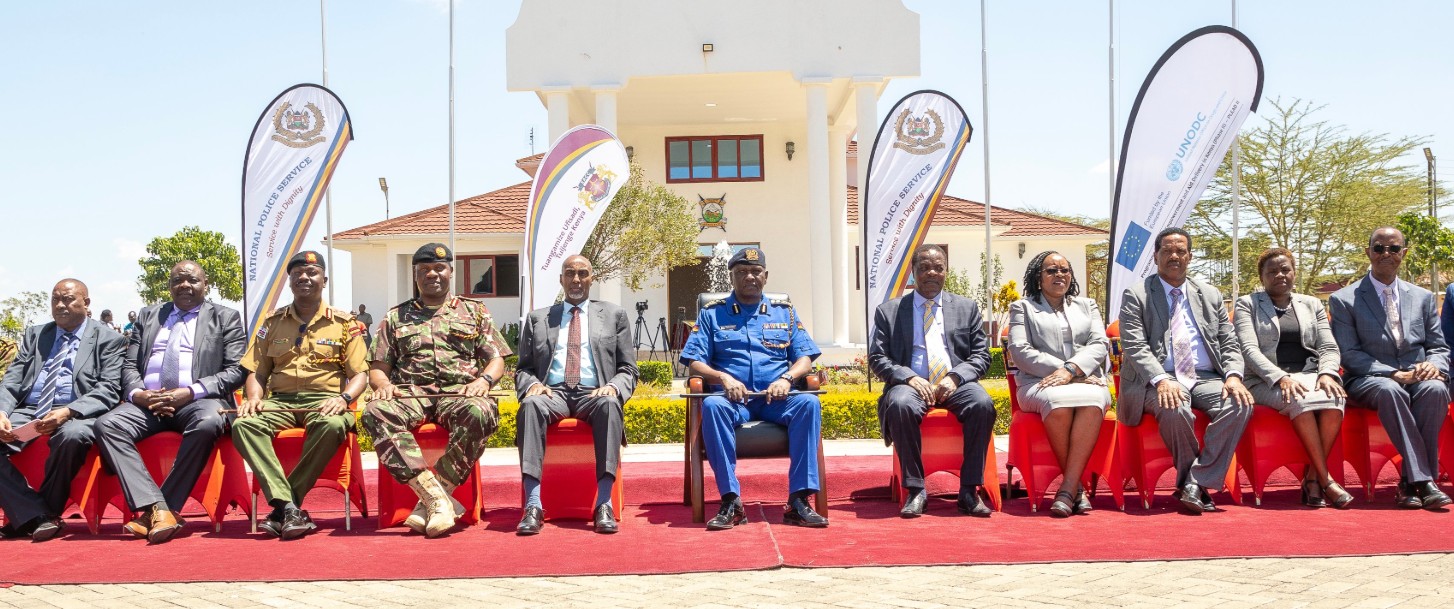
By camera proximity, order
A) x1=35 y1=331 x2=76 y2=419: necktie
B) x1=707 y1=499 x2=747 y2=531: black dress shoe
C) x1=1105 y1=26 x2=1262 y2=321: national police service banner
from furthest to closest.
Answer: x1=1105 y1=26 x2=1262 y2=321: national police service banner
x1=35 y1=331 x2=76 y2=419: necktie
x1=707 y1=499 x2=747 y2=531: black dress shoe

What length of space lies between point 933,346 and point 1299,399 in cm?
196

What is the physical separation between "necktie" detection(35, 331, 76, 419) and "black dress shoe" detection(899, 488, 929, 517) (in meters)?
4.64

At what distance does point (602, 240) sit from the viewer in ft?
63.1

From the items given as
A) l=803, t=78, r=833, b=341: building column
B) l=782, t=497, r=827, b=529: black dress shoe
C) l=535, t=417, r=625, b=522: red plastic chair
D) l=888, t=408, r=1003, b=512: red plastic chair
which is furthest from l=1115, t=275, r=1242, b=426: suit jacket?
l=803, t=78, r=833, b=341: building column

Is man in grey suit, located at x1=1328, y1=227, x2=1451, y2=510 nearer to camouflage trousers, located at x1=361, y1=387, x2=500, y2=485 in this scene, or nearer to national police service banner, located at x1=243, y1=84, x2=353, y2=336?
camouflage trousers, located at x1=361, y1=387, x2=500, y2=485

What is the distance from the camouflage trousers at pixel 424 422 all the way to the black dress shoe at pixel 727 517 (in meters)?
1.26

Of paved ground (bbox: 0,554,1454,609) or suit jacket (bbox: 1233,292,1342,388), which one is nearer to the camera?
paved ground (bbox: 0,554,1454,609)

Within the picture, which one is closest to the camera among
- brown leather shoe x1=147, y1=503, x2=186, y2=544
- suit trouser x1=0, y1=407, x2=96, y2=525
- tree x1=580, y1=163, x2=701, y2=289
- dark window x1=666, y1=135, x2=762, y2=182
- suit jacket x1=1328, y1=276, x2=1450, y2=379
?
brown leather shoe x1=147, y1=503, x2=186, y2=544

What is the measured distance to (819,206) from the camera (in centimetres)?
1889

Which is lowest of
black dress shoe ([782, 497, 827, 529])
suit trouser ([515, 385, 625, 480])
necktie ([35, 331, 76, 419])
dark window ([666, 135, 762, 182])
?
black dress shoe ([782, 497, 827, 529])

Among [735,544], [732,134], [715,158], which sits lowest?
[735,544]

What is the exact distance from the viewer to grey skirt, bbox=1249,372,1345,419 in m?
5.84

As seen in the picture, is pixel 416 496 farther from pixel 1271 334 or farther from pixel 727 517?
pixel 1271 334

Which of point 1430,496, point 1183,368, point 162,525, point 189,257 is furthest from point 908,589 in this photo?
point 189,257
